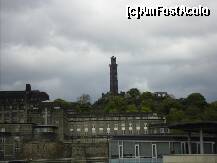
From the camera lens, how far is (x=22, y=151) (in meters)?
77.2

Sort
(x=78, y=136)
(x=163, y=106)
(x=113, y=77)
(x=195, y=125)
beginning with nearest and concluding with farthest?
(x=195, y=125), (x=78, y=136), (x=163, y=106), (x=113, y=77)

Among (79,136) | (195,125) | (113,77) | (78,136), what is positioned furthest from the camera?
(113,77)

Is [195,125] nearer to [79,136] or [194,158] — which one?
[194,158]

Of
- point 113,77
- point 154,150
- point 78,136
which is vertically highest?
point 113,77

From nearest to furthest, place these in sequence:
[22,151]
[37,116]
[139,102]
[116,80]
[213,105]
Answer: [22,151]
[37,116]
[213,105]
[139,102]
[116,80]

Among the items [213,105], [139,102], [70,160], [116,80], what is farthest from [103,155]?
[116,80]

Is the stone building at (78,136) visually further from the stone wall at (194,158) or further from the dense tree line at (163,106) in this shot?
the dense tree line at (163,106)

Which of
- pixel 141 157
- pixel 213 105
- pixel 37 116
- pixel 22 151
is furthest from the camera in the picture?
pixel 213 105

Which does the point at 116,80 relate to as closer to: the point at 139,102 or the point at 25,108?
the point at 139,102

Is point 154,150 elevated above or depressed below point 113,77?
below

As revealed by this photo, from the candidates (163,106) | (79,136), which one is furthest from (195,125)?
(163,106)

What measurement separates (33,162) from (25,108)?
3703 centimetres

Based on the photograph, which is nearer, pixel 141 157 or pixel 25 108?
pixel 141 157

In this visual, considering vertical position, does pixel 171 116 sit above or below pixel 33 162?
above
